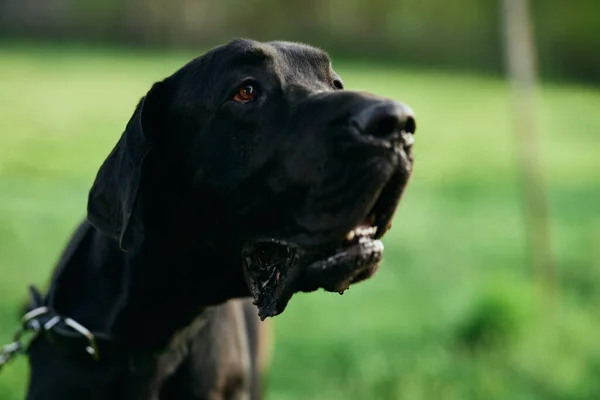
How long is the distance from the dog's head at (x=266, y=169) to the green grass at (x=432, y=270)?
33.7 inches

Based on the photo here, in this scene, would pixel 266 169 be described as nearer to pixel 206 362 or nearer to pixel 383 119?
pixel 383 119

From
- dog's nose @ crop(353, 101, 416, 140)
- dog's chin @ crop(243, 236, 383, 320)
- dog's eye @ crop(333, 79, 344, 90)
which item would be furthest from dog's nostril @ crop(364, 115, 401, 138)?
dog's eye @ crop(333, 79, 344, 90)

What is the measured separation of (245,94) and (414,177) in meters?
3.26

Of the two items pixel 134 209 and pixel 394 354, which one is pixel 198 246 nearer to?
pixel 134 209

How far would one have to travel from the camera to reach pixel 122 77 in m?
20.0

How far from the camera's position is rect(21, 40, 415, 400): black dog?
2465 millimetres

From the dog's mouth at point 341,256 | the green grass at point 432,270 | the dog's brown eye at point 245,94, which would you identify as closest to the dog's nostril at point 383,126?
the dog's mouth at point 341,256

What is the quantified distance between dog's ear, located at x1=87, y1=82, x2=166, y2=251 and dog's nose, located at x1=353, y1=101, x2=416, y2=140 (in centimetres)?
80

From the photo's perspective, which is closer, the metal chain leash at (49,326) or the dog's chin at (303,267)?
the dog's chin at (303,267)

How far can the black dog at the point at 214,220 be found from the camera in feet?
8.09

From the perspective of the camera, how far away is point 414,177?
19.4 ft

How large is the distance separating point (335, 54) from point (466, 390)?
21.7 meters

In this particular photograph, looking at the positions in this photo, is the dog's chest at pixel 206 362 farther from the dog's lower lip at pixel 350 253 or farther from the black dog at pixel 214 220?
the dog's lower lip at pixel 350 253

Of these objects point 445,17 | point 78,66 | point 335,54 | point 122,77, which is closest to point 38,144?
point 122,77
